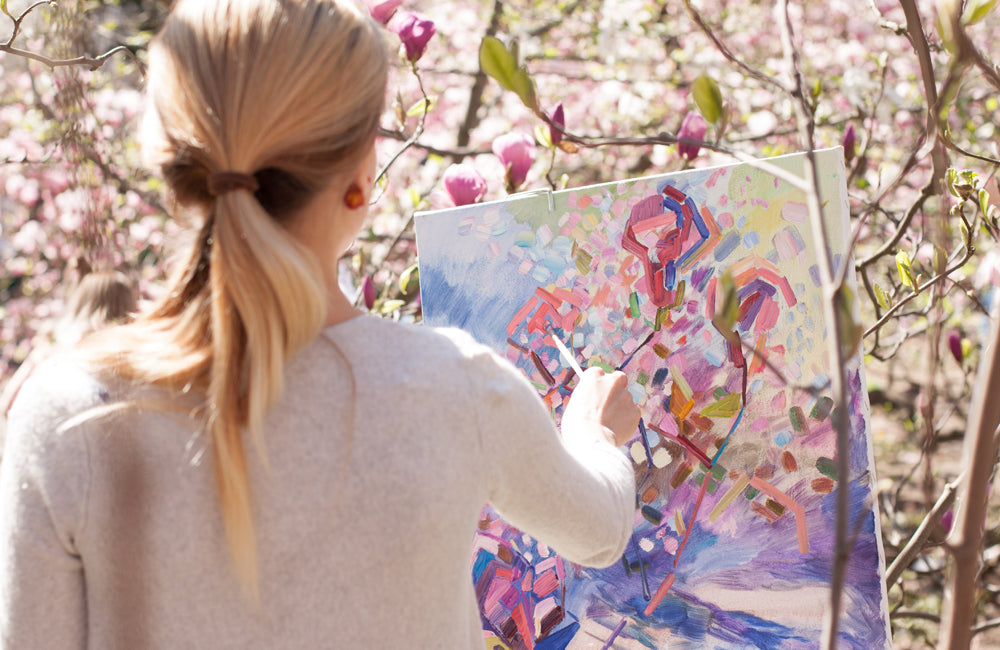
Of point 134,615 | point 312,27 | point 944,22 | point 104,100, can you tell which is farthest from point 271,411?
point 104,100

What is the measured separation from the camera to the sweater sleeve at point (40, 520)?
0.70 metres

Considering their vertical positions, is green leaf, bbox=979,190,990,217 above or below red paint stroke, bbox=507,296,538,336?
above

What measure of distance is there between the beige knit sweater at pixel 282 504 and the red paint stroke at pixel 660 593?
24.4 inches

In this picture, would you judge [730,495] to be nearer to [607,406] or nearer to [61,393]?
[607,406]

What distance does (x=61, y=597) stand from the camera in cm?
73

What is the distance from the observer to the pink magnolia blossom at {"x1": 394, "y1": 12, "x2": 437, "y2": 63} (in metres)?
1.65

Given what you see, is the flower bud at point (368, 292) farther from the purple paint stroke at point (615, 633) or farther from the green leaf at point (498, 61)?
the green leaf at point (498, 61)

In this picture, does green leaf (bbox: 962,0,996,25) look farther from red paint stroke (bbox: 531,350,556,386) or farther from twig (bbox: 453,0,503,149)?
twig (bbox: 453,0,503,149)

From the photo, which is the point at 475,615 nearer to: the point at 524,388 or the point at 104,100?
the point at 524,388

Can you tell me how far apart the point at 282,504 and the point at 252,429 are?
66mm

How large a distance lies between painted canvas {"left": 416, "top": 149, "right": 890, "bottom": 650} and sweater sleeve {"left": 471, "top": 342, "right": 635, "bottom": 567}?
0.40 metres

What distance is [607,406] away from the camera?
3.49 ft

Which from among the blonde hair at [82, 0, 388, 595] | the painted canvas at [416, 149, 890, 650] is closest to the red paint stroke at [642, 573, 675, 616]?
the painted canvas at [416, 149, 890, 650]

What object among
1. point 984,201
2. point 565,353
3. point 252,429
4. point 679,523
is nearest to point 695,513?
point 679,523
